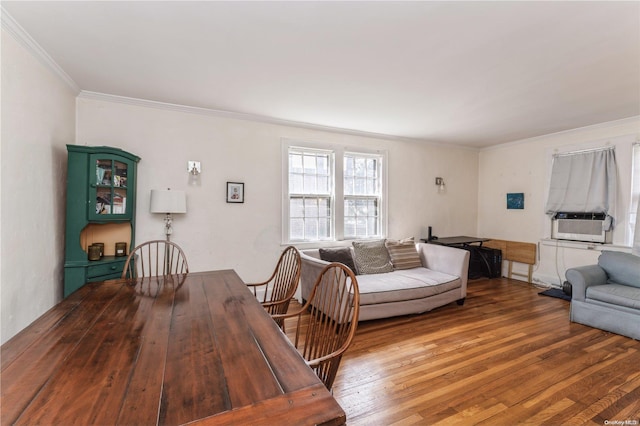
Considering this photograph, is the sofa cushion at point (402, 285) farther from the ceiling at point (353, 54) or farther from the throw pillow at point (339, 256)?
the ceiling at point (353, 54)

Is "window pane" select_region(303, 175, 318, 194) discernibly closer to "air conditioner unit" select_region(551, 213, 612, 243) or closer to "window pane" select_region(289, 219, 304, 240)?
"window pane" select_region(289, 219, 304, 240)

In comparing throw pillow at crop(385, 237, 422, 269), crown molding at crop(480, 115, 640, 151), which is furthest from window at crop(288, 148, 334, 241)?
crown molding at crop(480, 115, 640, 151)

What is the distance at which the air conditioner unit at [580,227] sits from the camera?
4105 mm

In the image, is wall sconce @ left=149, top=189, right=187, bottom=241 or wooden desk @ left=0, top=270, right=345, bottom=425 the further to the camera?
wall sconce @ left=149, top=189, right=187, bottom=241

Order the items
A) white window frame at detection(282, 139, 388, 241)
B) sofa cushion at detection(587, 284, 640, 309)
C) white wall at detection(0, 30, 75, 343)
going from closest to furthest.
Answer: white wall at detection(0, 30, 75, 343) < sofa cushion at detection(587, 284, 640, 309) < white window frame at detection(282, 139, 388, 241)

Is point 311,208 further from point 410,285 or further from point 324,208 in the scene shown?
point 410,285

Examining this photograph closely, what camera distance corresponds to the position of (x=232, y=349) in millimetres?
1087

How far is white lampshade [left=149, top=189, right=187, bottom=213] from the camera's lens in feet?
10.3

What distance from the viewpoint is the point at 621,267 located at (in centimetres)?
323

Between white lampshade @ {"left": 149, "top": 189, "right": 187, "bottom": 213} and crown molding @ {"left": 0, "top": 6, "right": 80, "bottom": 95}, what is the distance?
4.15ft

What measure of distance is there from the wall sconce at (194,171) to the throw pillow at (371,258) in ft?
7.28

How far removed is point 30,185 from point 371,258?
3.47 m

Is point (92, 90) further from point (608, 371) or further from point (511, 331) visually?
point (608, 371)

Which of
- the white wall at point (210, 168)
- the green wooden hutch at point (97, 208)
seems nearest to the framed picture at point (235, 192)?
the white wall at point (210, 168)
